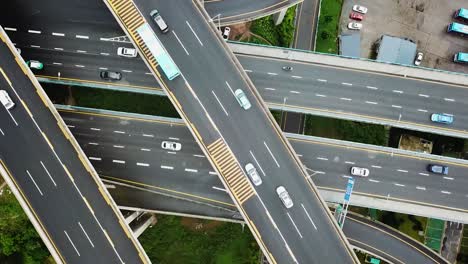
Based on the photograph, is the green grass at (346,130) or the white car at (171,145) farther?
the green grass at (346,130)

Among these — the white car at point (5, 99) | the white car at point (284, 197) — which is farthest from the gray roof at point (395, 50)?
the white car at point (5, 99)

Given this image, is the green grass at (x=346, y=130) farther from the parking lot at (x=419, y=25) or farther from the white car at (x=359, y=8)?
the white car at (x=359, y=8)

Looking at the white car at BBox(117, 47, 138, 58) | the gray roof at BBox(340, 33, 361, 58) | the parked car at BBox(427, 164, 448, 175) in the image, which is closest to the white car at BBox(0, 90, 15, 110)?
the white car at BBox(117, 47, 138, 58)

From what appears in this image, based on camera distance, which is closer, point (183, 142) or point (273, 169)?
point (273, 169)

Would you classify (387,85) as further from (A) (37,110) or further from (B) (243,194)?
(A) (37,110)

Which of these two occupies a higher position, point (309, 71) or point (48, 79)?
point (48, 79)

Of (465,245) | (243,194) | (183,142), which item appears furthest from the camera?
(465,245)

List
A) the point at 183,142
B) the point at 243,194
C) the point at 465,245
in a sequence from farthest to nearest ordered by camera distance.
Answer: the point at 465,245
the point at 183,142
the point at 243,194

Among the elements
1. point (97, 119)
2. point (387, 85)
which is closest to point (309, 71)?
point (387, 85)
